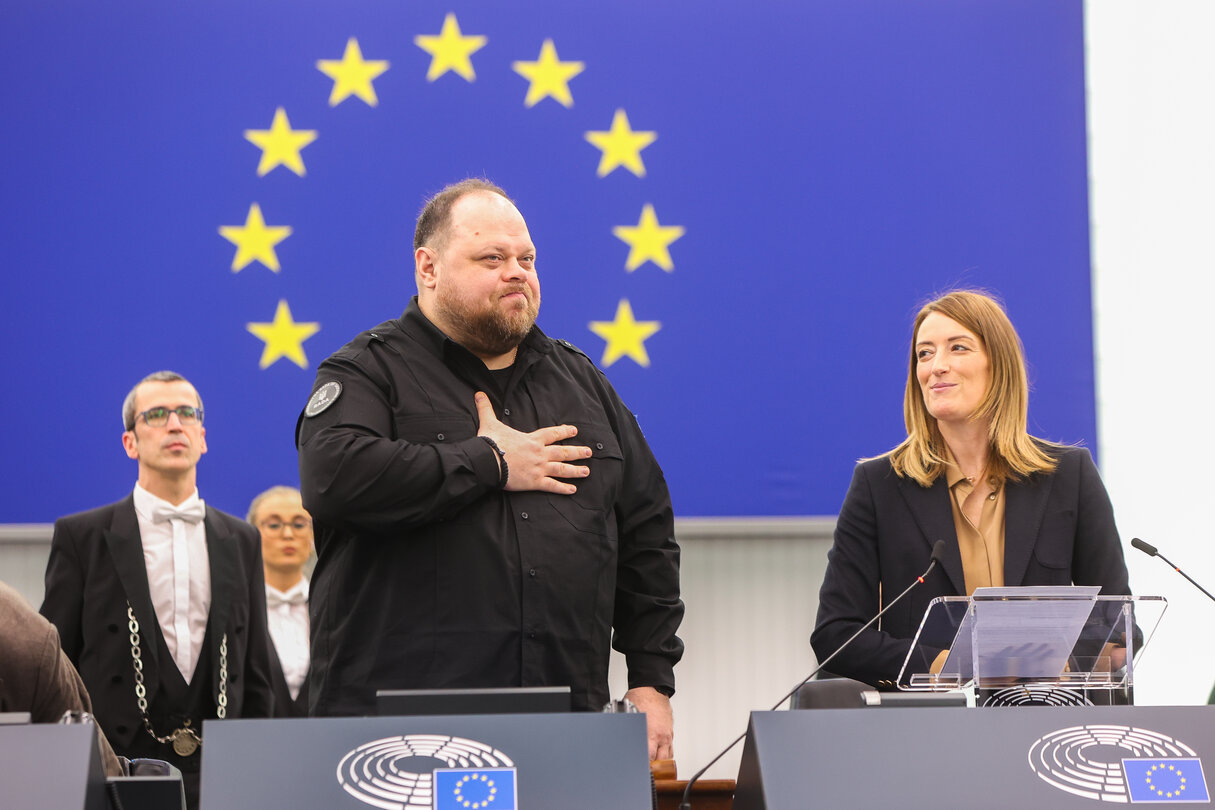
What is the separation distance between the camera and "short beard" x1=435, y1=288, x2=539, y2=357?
9.20ft

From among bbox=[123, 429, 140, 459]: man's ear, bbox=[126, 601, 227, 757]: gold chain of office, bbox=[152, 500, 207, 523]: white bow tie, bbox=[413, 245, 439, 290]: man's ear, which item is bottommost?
bbox=[126, 601, 227, 757]: gold chain of office

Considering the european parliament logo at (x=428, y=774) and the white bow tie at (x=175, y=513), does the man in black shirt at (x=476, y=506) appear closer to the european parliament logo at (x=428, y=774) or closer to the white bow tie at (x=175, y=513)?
the european parliament logo at (x=428, y=774)

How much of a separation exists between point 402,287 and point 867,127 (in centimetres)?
176

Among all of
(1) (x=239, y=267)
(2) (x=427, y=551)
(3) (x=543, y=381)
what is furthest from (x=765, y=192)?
(2) (x=427, y=551)

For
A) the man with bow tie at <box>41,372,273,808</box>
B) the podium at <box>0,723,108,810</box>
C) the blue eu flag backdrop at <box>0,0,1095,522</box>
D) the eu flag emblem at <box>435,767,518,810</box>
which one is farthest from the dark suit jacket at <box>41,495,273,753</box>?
the eu flag emblem at <box>435,767,518,810</box>

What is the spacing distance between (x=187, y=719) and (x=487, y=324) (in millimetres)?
1626

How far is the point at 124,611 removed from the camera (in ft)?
12.5

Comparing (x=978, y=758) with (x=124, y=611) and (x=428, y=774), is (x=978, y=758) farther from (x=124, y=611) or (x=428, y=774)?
(x=124, y=611)

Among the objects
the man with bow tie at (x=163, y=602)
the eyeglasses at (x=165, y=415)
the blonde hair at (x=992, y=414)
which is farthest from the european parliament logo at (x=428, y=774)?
the eyeglasses at (x=165, y=415)

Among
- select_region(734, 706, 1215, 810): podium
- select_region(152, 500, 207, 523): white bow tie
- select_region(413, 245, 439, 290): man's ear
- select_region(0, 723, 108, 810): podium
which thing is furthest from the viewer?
select_region(152, 500, 207, 523): white bow tie

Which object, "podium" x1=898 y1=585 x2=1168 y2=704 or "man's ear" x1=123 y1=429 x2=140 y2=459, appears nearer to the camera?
"podium" x1=898 y1=585 x2=1168 y2=704

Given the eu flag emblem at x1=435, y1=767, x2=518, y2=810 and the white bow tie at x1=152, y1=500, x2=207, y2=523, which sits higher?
the white bow tie at x1=152, y1=500, x2=207, y2=523

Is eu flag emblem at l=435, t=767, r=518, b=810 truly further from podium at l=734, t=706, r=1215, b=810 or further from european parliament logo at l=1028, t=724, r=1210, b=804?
european parliament logo at l=1028, t=724, r=1210, b=804

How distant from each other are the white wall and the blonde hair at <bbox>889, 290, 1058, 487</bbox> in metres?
2.24
